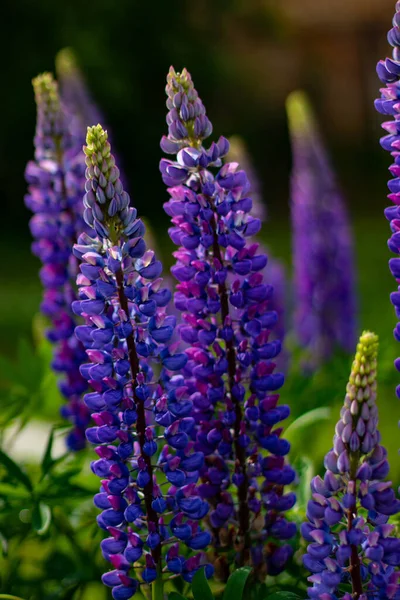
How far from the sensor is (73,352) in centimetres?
261

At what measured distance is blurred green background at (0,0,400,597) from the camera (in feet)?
50.2

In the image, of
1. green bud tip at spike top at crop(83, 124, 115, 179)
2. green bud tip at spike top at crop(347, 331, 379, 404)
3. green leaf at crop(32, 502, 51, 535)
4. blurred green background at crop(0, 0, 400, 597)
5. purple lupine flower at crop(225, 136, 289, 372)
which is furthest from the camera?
blurred green background at crop(0, 0, 400, 597)

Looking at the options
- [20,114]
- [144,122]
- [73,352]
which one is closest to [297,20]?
[144,122]

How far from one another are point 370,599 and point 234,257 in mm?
654

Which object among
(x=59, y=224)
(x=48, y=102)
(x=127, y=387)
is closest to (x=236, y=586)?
(x=127, y=387)

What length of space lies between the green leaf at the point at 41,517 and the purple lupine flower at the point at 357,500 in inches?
25.2

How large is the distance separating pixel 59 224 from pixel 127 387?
996 mm

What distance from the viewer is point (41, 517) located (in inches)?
78.5

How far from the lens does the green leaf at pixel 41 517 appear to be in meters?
1.94

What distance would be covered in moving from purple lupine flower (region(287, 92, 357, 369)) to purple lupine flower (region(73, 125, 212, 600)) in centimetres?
260

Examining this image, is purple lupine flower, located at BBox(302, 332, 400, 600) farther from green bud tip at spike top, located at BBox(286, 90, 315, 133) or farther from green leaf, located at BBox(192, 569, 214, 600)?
green bud tip at spike top, located at BBox(286, 90, 315, 133)

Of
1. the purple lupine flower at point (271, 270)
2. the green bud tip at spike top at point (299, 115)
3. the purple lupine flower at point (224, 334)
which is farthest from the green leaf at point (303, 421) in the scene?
the green bud tip at spike top at point (299, 115)

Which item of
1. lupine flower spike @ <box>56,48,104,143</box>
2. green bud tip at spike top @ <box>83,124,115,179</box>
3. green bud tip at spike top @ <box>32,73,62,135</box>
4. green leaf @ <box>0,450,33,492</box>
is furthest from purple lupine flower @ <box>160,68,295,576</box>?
lupine flower spike @ <box>56,48,104,143</box>

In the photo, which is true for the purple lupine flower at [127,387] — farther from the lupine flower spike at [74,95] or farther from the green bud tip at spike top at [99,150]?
the lupine flower spike at [74,95]
